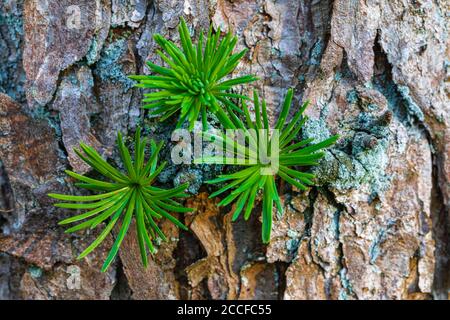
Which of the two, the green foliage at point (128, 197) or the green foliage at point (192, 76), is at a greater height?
the green foliage at point (192, 76)

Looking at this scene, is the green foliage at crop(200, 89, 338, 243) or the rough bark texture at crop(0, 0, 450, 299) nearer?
the green foliage at crop(200, 89, 338, 243)

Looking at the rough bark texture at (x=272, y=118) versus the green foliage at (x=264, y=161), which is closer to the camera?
the green foliage at (x=264, y=161)

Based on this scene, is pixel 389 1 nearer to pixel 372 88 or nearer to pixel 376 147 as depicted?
pixel 372 88

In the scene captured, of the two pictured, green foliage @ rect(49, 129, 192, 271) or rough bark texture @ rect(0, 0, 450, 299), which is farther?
rough bark texture @ rect(0, 0, 450, 299)

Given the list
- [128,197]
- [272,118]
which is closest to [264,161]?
[272,118]

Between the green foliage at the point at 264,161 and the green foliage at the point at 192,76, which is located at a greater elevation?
the green foliage at the point at 192,76

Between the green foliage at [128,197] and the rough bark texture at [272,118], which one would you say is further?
the rough bark texture at [272,118]

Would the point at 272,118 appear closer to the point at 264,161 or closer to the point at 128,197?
the point at 264,161

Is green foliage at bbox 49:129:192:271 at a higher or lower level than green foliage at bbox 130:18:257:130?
lower
